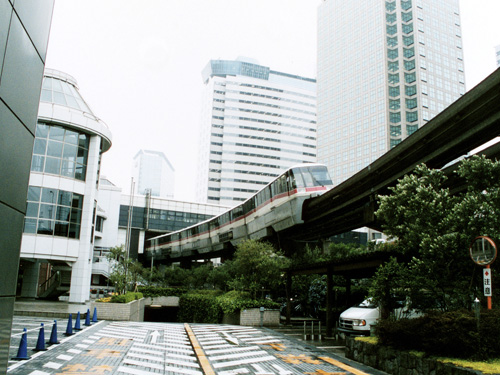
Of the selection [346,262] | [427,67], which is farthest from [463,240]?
[427,67]

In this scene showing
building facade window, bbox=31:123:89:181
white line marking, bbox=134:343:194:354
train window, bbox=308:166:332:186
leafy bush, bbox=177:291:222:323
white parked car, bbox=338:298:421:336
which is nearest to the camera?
white line marking, bbox=134:343:194:354

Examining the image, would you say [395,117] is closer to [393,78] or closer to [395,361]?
[393,78]

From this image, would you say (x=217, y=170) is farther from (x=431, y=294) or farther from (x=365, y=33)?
(x=431, y=294)

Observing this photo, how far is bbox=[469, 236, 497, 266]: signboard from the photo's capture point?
8573mm

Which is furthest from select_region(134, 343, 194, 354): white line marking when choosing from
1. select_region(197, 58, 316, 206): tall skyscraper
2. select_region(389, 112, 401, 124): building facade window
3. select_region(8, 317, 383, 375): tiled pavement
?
select_region(197, 58, 316, 206): tall skyscraper

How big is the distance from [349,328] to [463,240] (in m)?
6.14

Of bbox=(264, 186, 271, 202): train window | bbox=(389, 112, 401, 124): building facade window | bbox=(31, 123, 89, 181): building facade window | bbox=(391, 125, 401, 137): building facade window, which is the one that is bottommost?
bbox=(264, 186, 271, 202): train window

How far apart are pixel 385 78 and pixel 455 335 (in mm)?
95195

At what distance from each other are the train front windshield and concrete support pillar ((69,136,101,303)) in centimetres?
1598

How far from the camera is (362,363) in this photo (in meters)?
11.4

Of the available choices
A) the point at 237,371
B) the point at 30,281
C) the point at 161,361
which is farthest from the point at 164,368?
the point at 30,281

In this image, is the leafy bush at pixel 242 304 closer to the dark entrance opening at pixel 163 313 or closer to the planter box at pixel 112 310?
the planter box at pixel 112 310

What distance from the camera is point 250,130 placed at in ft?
441

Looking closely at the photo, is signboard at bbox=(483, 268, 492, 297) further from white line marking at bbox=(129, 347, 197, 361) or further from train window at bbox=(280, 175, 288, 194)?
train window at bbox=(280, 175, 288, 194)
